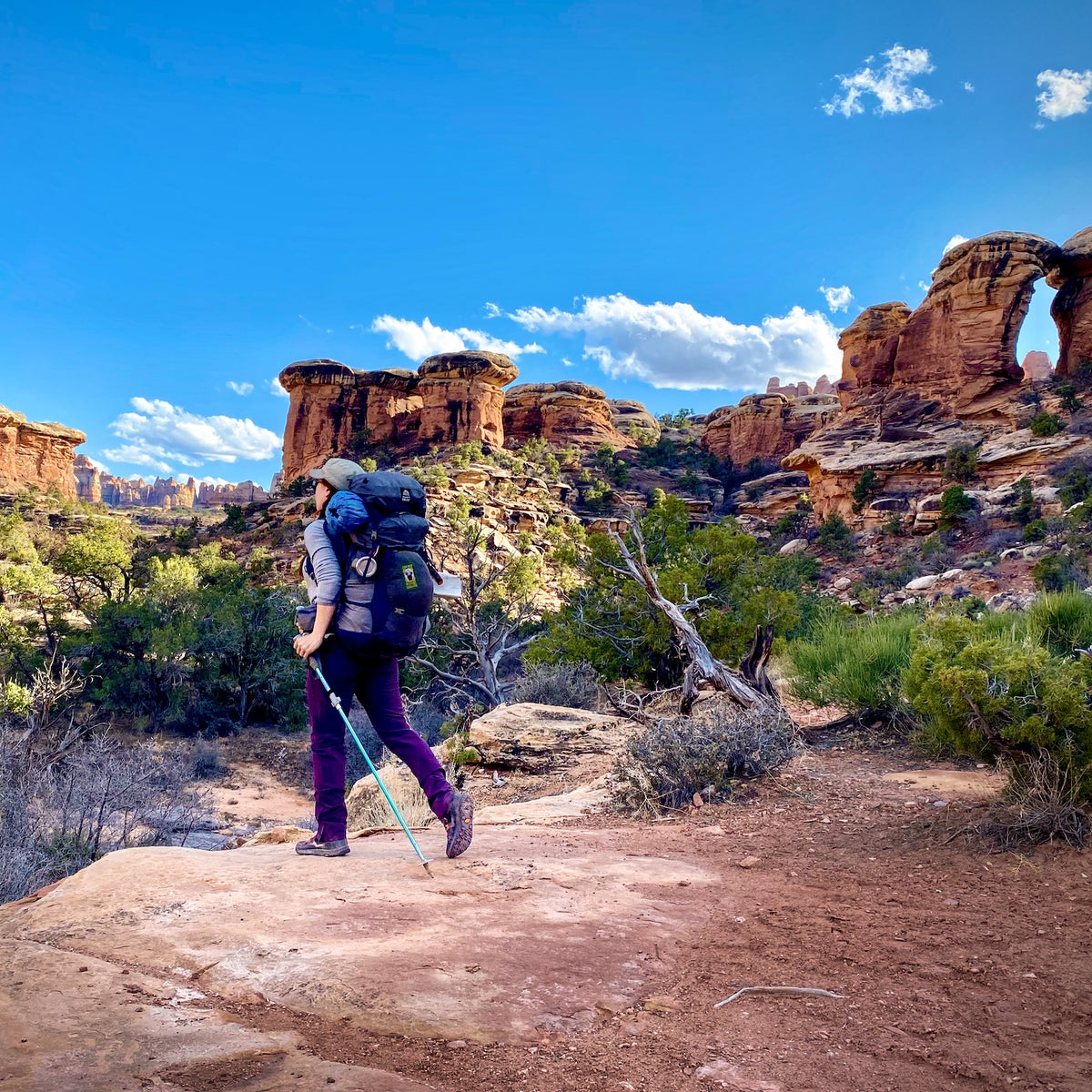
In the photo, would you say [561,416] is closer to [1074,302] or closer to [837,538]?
[837,538]

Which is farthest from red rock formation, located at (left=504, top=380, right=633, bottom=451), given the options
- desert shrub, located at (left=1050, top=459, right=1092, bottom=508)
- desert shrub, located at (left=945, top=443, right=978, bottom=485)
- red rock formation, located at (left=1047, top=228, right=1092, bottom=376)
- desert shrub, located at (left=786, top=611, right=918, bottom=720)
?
desert shrub, located at (left=786, top=611, right=918, bottom=720)

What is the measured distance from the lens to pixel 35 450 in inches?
1932

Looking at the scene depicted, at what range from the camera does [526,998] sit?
6.84 ft

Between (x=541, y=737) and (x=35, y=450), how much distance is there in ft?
174

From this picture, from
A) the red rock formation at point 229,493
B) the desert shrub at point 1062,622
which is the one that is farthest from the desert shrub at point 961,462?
the red rock formation at point 229,493

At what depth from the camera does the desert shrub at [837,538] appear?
30.2 m

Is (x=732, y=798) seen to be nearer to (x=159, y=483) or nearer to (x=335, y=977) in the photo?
(x=335, y=977)

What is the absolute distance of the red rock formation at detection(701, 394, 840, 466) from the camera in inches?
2083

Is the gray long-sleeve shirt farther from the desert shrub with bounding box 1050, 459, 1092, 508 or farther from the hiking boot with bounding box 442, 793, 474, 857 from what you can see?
the desert shrub with bounding box 1050, 459, 1092, 508

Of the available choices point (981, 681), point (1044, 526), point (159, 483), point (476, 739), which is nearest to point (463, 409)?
point (1044, 526)

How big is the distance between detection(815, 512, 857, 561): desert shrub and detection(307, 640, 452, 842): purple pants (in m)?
28.6

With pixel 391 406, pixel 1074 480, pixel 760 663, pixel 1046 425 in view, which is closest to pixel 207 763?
pixel 760 663

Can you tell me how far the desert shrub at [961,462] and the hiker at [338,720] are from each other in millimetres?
30572

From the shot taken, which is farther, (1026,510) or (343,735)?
(1026,510)
